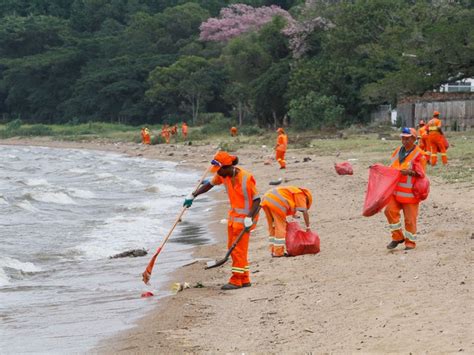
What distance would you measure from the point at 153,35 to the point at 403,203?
229 feet

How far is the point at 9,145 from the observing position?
6894 centimetres

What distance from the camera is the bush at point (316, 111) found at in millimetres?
43719

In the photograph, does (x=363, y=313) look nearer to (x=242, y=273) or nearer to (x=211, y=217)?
(x=242, y=273)

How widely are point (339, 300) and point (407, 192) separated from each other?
2.23m

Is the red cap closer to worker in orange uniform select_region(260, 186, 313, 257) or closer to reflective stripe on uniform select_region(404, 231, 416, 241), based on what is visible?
worker in orange uniform select_region(260, 186, 313, 257)

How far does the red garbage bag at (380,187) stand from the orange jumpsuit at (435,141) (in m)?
10.7

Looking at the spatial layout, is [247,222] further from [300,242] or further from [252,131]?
[252,131]

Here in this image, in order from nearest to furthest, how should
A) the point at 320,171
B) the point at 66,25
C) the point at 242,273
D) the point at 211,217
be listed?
the point at 242,273 < the point at 211,217 < the point at 320,171 < the point at 66,25

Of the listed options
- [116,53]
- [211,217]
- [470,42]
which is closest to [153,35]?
[116,53]

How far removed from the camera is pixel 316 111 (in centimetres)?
4416

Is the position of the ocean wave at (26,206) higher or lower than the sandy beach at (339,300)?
lower

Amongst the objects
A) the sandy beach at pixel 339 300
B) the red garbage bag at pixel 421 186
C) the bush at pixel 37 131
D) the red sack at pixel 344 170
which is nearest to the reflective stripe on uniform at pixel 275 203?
the sandy beach at pixel 339 300

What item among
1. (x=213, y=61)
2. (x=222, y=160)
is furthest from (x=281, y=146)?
(x=213, y=61)

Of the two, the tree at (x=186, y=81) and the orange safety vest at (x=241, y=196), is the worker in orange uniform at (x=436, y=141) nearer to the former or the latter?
the orange safety vest at (x=241, y=196)
